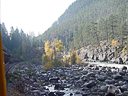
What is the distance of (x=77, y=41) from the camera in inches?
2830

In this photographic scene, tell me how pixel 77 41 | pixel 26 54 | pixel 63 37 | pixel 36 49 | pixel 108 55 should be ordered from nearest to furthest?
pixel 108 55, pixel 26 54, pixel 36 49, pixel 77 41, pixel 63 37

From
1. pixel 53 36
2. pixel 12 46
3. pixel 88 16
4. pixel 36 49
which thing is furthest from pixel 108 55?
pixel 88 16

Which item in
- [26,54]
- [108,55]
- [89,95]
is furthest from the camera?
[26,54]

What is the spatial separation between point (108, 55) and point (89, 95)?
36860mm

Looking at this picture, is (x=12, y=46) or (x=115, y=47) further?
(x=12, y=46)

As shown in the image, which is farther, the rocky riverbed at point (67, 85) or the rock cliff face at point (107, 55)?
the rock cliff face at point (107, 55)

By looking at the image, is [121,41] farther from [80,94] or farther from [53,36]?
[53,36]

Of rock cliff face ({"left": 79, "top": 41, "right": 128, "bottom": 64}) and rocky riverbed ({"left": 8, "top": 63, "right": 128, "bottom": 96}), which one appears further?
rock cliff face ({"left": 79, "top": 41, "right": 128, "bottom": 64})

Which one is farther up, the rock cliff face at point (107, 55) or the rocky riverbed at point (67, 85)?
the rock cliff face at point (107, 55)

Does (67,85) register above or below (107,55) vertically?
below

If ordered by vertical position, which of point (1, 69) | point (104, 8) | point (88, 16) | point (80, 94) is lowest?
point (80, 94)

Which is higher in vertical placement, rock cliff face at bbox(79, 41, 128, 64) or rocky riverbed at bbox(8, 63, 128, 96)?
rock cliff face at bbox(79, 41, 128, 64)

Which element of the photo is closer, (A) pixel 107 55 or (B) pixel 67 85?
(B) pixel 67 85

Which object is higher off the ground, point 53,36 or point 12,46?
point 53,36
